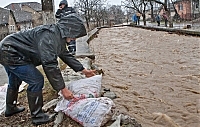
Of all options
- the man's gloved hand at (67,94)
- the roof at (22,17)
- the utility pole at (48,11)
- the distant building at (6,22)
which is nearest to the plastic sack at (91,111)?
the man's gloved hand at (67,94)

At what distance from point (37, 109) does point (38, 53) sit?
0.67 m

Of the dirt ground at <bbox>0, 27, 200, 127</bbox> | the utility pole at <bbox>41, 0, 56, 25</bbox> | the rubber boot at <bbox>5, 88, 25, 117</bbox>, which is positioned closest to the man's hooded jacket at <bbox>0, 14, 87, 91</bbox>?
the rubber boot at <bbox>5, 88, 25, 117</bbox>

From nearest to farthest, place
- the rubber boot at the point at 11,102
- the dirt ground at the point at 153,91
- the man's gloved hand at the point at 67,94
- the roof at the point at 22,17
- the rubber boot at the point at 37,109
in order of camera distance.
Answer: the man's gloved hand at the point at 67,94
the rubber boot at the point at 37,109
the rubber boot at the point at 11,102
the dirt ground at the point at 153,91
the roof at the point at 22,17

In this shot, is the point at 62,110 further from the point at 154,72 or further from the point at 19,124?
the point at 154,72

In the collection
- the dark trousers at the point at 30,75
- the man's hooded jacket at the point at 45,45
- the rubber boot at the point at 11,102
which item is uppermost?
the man's hooded jacket at the point at 45,45

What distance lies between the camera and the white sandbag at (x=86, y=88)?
301cm

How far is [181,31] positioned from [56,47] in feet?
43.5

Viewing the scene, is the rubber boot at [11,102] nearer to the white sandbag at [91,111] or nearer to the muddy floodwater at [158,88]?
the white sandbag at [91,111]

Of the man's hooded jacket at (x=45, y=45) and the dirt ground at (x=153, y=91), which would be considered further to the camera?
the dirt ground at (x=153, y=91)

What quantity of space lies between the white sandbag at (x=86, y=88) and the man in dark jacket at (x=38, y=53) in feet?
0.71

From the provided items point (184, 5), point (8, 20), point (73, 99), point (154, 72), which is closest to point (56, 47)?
point (73, 99)

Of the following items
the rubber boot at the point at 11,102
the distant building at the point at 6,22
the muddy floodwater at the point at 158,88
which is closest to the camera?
the rubber boot at the point at 11,102

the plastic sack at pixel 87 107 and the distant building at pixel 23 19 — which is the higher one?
the distant building at pixel 23 19

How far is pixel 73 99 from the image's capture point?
288 centimetres
